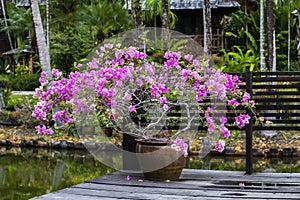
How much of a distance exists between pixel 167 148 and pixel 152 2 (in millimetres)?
17748

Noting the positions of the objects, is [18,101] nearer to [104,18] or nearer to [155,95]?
[104,18]

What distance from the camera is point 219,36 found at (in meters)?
26.5

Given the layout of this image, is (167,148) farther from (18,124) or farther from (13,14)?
(13,14)

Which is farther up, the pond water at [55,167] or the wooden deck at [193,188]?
the wooden deck at [193,188]

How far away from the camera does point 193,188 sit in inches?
282

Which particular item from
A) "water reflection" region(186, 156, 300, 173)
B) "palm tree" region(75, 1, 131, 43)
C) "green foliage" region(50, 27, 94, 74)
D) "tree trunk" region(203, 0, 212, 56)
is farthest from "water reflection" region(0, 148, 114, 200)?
"green foliage" region(50, 27, 94, 74)

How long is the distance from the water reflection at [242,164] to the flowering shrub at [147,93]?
3.02 metres

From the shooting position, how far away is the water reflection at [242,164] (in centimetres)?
1103

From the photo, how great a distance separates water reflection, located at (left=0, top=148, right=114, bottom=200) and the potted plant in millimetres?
1552

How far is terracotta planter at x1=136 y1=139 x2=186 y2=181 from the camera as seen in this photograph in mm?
7547

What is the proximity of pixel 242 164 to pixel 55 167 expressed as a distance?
145 inches

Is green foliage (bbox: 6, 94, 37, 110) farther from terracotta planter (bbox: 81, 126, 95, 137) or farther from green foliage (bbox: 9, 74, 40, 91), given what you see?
green foliage (bbox: 9, 74, 40, 91)

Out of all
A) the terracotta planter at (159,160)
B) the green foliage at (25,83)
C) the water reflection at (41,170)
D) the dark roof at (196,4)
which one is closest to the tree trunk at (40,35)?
the water reflection at (41,170)

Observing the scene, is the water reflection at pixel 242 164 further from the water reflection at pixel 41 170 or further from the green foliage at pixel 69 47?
the green foliage at pixel 69 47
